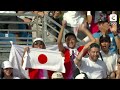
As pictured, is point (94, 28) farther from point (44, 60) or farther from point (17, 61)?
point (17, 61)

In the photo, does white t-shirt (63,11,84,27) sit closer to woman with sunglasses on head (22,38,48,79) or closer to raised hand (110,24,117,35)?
raised hand (110,24,117,35)

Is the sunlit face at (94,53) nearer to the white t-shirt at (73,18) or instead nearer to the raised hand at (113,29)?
the raised hand at (113,29)

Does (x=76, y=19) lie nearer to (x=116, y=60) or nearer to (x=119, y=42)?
(x=119, y=42)

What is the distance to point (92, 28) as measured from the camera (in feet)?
18.7

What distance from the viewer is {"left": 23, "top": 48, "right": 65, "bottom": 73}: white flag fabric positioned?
14.2 feet

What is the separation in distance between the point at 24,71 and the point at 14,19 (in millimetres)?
1772

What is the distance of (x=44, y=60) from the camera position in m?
4.44

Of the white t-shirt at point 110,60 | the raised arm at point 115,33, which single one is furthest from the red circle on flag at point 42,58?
the raised arm at point 115,33

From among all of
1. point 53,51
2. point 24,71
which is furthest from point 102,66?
point 24,71

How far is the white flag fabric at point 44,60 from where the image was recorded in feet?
14.2
